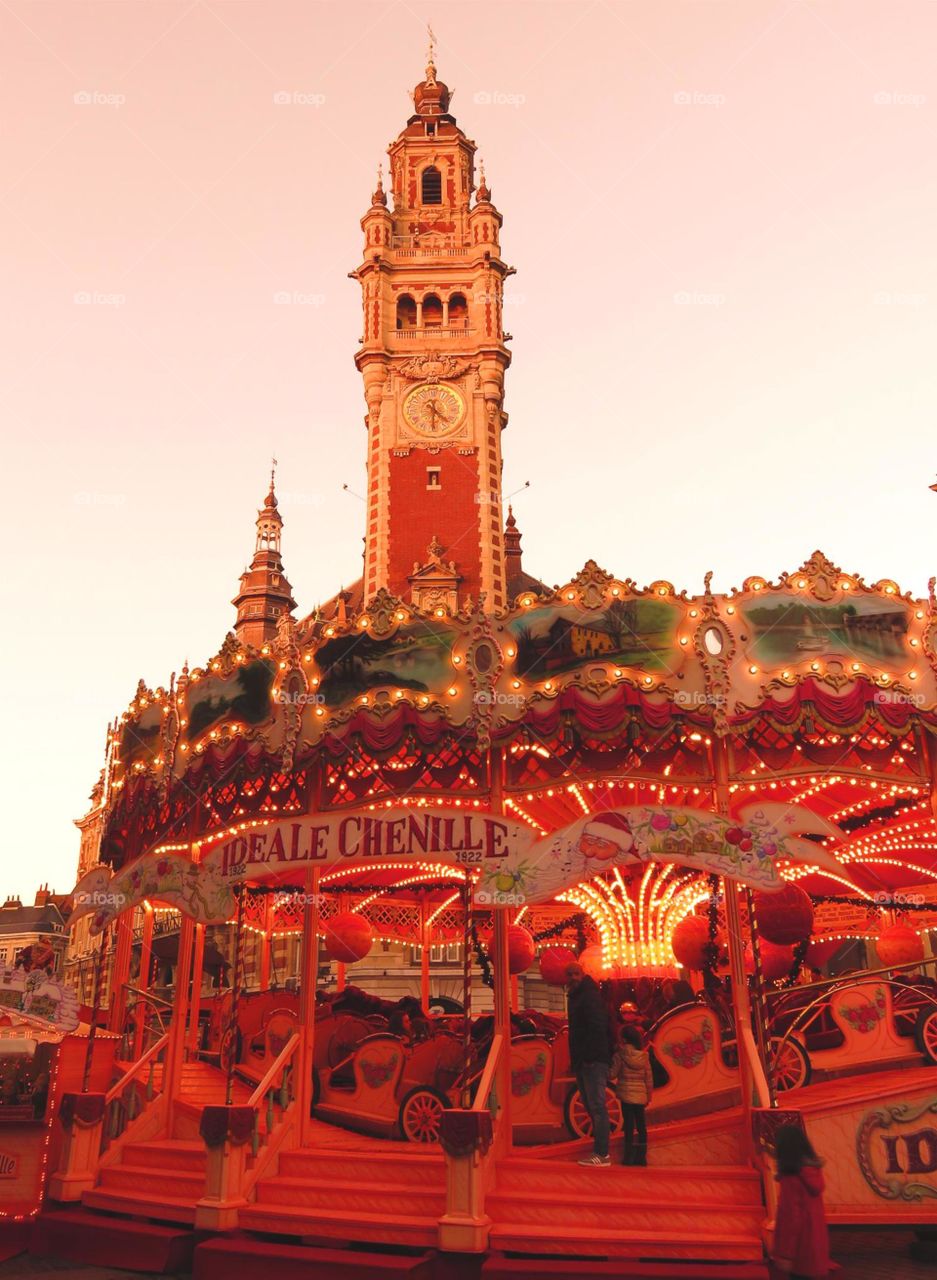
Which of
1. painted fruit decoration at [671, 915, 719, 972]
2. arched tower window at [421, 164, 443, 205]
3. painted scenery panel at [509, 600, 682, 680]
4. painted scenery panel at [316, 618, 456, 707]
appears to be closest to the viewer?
painted scenery panel at [509, 600, 682, 680]

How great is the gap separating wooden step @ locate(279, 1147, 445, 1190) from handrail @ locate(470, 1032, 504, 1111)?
803mm

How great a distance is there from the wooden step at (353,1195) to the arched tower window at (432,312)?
38505 mm

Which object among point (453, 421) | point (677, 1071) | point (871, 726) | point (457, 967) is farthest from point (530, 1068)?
point (453, 421)

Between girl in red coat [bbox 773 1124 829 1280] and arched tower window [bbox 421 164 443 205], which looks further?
arched tower window [bbox 421 164 443 205]

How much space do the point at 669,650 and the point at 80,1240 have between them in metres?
9.44

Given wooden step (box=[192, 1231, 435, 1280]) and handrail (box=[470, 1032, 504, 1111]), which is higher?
handrail (box=[470, 1032, 504, 1111])

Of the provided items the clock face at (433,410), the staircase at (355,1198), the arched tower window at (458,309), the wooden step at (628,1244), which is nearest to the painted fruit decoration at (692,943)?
the staircase at (355,1198)

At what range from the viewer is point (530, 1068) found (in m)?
11.9

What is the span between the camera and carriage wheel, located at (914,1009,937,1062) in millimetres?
11758

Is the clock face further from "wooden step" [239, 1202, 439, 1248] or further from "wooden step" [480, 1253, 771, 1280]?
"wooden step" [480, 1253, 771, 1280]

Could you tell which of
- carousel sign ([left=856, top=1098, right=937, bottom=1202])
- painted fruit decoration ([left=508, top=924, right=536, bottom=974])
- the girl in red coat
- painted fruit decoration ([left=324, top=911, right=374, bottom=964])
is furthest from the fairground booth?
the girl in red coat

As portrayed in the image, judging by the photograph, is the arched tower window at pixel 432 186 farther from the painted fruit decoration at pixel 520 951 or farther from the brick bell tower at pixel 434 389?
the painted fruit decoration at pixel 520 951

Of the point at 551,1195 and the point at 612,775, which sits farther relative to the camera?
the point at 612,775

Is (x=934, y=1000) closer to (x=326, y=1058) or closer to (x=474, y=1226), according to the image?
(x=474, y=1226)
